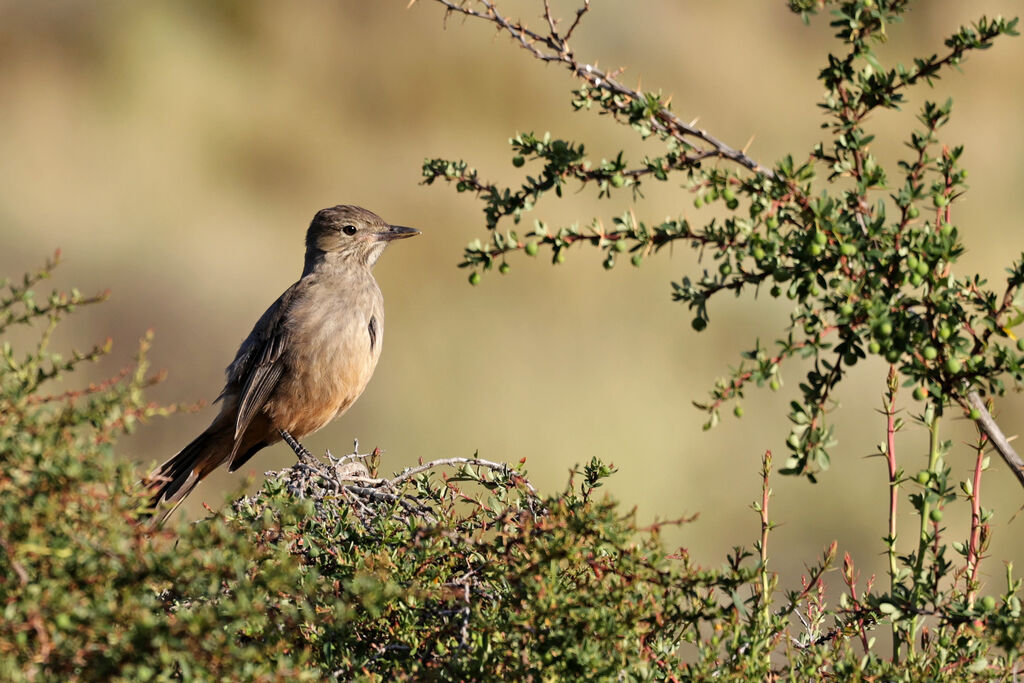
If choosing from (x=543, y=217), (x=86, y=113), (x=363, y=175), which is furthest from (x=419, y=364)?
(x=86, y=113)

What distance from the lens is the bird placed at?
5.27 metres

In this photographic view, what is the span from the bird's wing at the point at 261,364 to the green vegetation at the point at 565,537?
280cm

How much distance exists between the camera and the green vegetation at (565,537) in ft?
5.41

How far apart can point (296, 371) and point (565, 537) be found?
11.4ft

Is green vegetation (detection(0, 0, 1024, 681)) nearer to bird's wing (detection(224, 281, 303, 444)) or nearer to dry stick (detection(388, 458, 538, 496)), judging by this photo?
dry stick (detection(388, 458, 538, 496))

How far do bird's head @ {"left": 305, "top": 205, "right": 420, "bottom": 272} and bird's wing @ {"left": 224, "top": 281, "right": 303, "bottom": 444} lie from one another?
0.28 metres

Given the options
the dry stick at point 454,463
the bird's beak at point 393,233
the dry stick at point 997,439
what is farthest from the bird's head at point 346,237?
the dry stick at point 997,439

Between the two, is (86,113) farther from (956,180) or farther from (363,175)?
(956,180)

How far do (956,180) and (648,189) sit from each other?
32.6 feet

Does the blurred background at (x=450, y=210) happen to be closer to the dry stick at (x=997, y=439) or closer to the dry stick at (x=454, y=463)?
the dry stick at (x=454, y=463)

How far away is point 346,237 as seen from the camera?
5.81m

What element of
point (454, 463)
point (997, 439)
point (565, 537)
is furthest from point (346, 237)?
point (997, 439)

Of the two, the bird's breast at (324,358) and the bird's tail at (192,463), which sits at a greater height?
the bird's breast at (324,358)

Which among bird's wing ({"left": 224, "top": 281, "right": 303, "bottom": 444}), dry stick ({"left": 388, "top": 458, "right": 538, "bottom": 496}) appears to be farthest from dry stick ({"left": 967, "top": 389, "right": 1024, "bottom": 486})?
bird's wing ({"left": 224, "top": 281, "right": 303, "bottom": 444})
